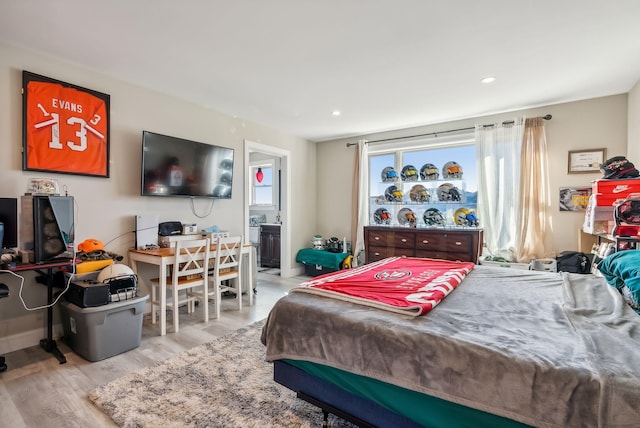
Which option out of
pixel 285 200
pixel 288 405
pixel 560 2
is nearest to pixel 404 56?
pixel 560 2

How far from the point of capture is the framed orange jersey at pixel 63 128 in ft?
8.57

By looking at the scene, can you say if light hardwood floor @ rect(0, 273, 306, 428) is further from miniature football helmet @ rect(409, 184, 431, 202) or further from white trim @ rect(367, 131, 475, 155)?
white trim @ rect(367, 131, 475, 155)

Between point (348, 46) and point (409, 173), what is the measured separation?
2.68m

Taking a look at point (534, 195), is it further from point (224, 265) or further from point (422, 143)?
point (224, 265)

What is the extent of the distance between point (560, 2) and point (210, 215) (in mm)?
3958

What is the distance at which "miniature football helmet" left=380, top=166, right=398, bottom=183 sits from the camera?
200 inches

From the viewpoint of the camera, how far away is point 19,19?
86.4 inches

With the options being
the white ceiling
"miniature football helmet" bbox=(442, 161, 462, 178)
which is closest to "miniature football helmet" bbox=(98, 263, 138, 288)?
the white ceiling

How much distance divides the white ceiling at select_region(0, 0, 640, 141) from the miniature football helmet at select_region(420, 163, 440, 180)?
3.50 ft

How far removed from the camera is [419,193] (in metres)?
4.76

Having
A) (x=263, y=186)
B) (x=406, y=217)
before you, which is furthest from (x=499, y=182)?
(x=263, y=186)

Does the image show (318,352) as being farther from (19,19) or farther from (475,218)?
(475,218)

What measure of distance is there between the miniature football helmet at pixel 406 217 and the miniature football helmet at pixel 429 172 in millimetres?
559

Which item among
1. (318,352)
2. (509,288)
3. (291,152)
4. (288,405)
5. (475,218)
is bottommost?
(288,405)
